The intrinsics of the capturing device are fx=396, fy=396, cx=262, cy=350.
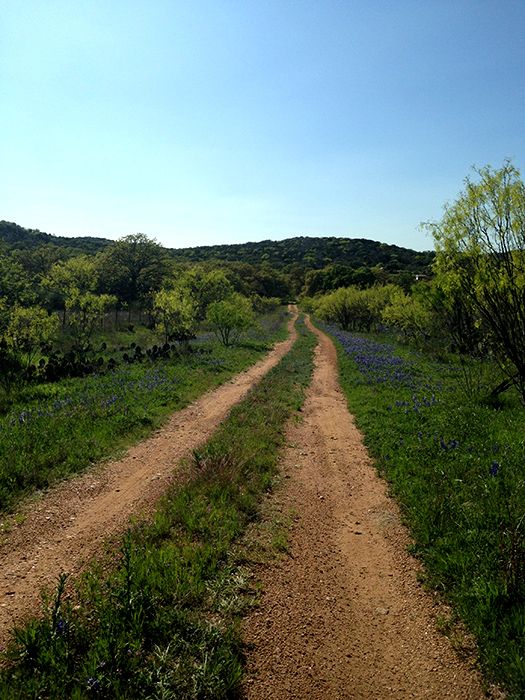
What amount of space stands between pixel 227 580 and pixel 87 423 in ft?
27.2

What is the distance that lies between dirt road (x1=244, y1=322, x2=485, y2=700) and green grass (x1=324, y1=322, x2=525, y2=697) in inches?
14.1

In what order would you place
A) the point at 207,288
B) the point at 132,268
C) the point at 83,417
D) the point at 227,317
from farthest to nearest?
1. the point at 132,268
2. the point at 207,288
3. the point at 227,317
4. the point at 83,417

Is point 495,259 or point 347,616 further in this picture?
point 495,259

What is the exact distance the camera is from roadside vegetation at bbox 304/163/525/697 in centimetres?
488

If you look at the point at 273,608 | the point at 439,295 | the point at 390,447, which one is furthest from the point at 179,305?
the point at 273,608

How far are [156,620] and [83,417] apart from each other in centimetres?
929

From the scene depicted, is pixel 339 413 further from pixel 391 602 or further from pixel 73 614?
pixel 73 614

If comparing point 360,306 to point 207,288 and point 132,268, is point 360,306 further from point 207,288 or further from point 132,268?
point 132,268

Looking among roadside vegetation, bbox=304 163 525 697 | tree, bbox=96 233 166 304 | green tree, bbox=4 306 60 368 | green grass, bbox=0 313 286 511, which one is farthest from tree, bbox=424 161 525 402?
tree, bbox=96 233 166 304

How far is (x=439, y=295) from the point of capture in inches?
1112

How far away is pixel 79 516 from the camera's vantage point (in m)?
7.48

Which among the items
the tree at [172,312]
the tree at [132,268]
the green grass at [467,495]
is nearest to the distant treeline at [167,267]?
the tree at [132,268]

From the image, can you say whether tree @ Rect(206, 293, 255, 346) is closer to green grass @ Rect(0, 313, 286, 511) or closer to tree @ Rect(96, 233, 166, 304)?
green grass @ Rect(0, 313, 286, 511)

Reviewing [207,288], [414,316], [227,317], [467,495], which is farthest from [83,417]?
[414,316]
